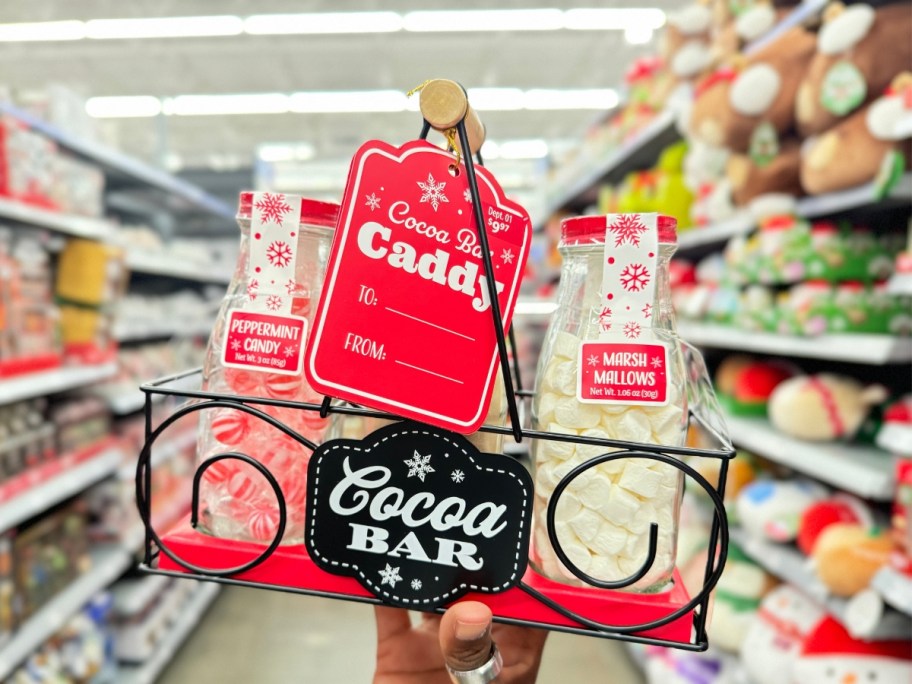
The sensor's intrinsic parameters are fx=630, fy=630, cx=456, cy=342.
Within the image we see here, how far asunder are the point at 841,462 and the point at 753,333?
477 millimetres

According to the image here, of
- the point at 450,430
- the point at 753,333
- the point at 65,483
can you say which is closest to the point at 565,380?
the point at 450,430

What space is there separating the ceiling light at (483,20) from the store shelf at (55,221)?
15.5ft

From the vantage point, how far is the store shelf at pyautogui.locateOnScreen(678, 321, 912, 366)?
1302 millimetres

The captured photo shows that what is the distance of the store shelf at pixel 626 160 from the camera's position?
8.16ft

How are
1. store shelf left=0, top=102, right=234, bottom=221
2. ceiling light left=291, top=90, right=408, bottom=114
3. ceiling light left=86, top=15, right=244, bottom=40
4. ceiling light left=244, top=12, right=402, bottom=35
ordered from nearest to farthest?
1. store shelf left=0, top=102, right=234, bottom=221
2. ceiling light left=86, top=15, right=244, bottom=40
3. ceiling light left=244, top=12, right=402, bottom=35
4. ceiling light left=291, top=90, right=408, bottom=114

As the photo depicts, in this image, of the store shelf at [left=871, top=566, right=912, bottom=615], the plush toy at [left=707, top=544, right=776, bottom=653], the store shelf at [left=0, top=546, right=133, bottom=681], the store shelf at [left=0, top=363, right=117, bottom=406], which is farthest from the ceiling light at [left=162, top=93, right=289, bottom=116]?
the store shelf at [left=871, top=566, right=912, bottom=615]

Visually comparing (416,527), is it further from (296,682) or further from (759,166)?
(296,682)

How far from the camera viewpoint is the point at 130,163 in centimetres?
242

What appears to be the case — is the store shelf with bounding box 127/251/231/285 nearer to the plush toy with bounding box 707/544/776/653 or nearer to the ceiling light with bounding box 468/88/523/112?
the plush toy with bounding box 707/544/776/653

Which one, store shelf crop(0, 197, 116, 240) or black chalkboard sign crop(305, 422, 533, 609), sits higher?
store shelf crop(0, 197, 116, 240)

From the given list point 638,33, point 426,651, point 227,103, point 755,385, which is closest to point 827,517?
point 755,385

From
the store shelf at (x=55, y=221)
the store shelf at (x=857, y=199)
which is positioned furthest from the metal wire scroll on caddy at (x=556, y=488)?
the store shelf at (x=55, y=221)

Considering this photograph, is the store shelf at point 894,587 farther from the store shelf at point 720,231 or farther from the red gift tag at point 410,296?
the red gift tag at point 410,296

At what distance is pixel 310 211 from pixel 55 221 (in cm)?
167
